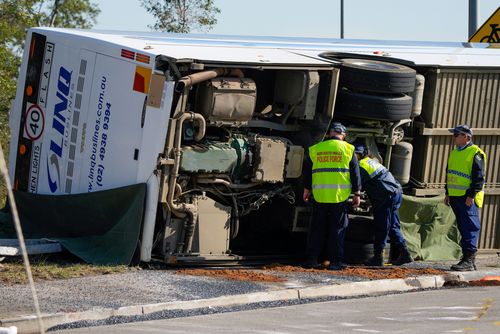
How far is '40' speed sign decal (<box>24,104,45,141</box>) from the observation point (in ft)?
46.5

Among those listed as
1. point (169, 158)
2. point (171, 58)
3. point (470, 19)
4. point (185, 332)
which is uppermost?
point (470, 19)

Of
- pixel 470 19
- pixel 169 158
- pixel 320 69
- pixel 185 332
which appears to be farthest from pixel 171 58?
pixel 470 19

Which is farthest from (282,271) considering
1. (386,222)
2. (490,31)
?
(490,31)

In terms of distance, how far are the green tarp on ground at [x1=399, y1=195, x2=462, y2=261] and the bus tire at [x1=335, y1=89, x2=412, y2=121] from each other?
1201mm

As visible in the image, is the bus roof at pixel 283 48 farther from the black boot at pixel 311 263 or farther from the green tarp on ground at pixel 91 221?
the black boot at pixel 311 263

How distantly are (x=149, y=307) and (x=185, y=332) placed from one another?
94 cm

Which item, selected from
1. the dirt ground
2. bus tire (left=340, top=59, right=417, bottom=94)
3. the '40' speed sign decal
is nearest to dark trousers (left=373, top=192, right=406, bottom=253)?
the dirt ground

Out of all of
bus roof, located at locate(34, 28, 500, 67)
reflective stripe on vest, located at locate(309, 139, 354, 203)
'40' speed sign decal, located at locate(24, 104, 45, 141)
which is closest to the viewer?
bus roof, located at locate(34, 28, 500, 67)

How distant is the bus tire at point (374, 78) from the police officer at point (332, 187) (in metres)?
0.61

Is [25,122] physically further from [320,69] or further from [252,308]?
[252,308]

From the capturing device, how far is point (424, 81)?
14375 millimetres

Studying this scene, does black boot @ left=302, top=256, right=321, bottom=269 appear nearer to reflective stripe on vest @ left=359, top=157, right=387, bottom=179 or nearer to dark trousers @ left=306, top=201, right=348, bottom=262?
dark trousers @ left=306, top=201, right=348, bottom=262

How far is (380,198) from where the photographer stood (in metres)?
13.6

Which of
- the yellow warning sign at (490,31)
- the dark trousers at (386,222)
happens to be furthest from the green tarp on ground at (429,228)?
the yellow warning sign at (490,31)
